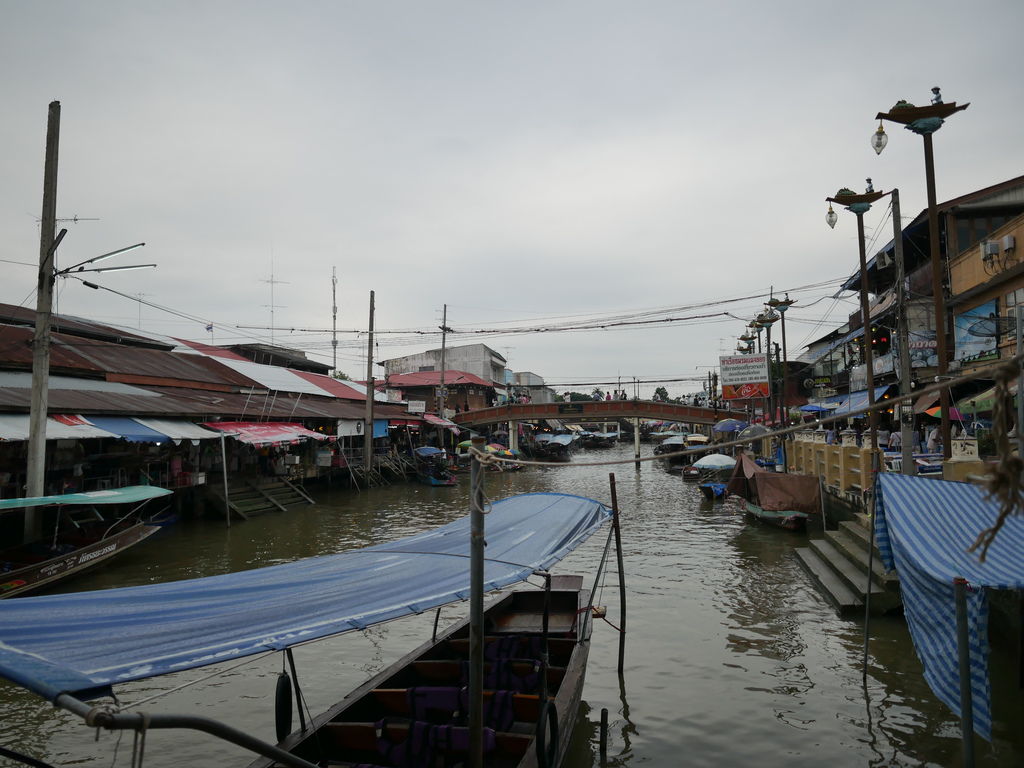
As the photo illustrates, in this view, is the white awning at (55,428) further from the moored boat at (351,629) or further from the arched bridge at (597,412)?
the arched bridge at (597,412)

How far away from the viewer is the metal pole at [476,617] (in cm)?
451

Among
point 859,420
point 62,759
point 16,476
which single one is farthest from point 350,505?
point 859,420

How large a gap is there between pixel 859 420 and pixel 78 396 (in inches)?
1291

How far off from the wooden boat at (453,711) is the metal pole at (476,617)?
891 millimetres

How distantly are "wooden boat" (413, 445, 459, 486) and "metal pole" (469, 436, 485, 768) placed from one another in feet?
94.4

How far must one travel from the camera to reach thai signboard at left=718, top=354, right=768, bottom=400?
2552cm

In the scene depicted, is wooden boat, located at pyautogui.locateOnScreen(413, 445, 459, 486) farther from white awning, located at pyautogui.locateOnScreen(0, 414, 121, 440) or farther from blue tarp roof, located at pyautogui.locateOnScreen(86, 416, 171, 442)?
white awning, located at pyautogui.locateOnScreen(0, 414, 121, 440)

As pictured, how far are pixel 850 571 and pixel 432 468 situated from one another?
25.7 m

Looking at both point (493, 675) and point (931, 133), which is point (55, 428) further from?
point (931, 133)

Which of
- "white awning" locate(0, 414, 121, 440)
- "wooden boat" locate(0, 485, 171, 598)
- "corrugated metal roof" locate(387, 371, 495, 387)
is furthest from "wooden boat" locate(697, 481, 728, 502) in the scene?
"corrugated metal roof" locate(387, 371, 495, 387)

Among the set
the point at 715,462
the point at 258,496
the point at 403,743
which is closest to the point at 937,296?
the point at 403,743

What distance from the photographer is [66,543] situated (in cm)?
1412

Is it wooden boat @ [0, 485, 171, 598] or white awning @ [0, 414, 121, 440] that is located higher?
white awning @ [0, 414, 121, 440]

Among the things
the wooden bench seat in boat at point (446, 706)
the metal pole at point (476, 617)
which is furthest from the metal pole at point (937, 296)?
the metal pole at point (476, 617)
